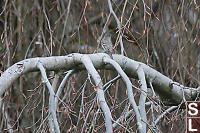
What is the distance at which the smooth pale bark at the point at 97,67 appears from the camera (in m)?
1.59

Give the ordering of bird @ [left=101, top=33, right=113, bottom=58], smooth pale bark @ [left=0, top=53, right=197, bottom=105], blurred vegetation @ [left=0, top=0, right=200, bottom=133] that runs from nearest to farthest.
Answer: smooth pale bark @ [left=0, top=53, right=197, bottom=105]
bird @ [left=101, top=33, right=113, bottom=58]
blurred vegetation @ [left=0, top=0, right=200, bottom=133]

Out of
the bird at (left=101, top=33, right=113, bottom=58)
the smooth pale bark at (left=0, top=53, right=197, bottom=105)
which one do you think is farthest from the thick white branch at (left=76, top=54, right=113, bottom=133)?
the bird at (left=101, top=33, right=113, bottom=58)

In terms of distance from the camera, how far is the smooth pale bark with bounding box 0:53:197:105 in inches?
62.5

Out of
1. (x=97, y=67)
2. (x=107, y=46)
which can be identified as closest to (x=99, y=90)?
(x=97, y=67)

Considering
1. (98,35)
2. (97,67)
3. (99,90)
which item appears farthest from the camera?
(98,35)

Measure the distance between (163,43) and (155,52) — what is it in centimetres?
14

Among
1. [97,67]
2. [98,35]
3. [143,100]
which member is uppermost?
[98,35]

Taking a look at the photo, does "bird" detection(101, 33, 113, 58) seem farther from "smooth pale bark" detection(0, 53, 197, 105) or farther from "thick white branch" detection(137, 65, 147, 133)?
"thick white branch" detection(137, 65, 147, 133)

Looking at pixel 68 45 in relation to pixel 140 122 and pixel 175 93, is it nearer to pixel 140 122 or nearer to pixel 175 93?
pixel 175 93

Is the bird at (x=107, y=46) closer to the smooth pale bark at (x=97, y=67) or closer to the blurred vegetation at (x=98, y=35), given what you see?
the smooth pale bark at (x=97, y=67)

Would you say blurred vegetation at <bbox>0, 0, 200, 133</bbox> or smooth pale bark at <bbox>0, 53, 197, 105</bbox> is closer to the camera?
smooth pale bark at <bbox>0, 53, 197, 105</bbox>

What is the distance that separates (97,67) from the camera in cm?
183

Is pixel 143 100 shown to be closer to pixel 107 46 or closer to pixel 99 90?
pixel 99 90

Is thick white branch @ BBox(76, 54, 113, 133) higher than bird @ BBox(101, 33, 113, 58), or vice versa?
bird @ BBox(101, 33, 113, 58)
